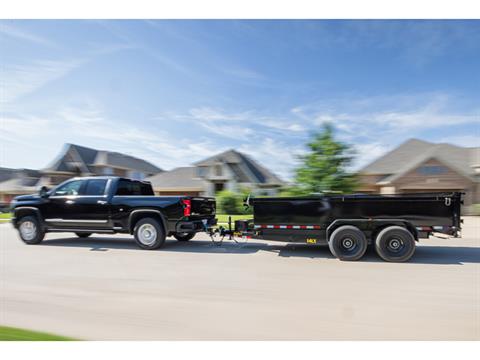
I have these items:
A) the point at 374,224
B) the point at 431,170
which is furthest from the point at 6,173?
the point at 431,170

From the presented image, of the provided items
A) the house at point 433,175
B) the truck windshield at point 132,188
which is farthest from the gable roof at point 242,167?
the truck windshield at point 132,188

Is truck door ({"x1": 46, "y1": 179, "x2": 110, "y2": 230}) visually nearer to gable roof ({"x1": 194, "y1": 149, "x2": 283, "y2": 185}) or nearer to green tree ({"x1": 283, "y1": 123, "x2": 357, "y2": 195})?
green tree ({"x1": 283, "y1": 123, "x2": 357, "y2": 195})

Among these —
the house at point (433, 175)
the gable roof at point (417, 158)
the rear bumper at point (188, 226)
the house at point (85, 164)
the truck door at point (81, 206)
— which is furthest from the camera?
the house at point (85, 164)

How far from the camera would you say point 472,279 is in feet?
17.1

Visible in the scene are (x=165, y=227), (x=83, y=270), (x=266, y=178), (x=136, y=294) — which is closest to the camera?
(x=136, y=294)

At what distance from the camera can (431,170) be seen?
1012 inches

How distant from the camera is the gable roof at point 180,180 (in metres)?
33.6

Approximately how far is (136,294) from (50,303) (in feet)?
3.76

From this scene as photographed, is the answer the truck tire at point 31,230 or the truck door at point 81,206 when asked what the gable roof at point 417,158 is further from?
the truck tire at point 31,230

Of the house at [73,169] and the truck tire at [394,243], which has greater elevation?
the house at [73,169]

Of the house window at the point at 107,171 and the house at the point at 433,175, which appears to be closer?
the house at the point at 433,175

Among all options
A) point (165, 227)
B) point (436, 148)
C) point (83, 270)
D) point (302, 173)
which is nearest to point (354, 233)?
point (165, 227)

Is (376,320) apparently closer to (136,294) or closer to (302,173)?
(136,294)

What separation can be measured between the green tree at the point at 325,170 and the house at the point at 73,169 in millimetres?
30163
